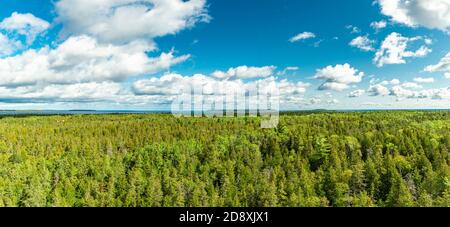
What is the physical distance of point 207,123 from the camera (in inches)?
3268

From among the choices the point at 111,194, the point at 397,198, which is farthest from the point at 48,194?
the point at 397,198

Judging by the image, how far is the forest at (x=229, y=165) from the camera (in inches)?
1519

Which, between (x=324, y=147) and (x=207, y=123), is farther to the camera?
(x=207, y=123)

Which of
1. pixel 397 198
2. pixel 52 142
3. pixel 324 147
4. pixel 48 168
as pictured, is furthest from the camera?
pixel 52 142

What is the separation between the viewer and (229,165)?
1972 inches

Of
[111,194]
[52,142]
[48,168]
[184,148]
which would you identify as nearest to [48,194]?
[111,194]

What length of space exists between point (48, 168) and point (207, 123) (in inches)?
A: 1451

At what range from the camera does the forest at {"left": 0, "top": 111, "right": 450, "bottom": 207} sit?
38594 millimetres
